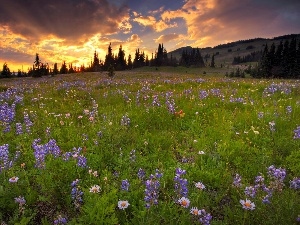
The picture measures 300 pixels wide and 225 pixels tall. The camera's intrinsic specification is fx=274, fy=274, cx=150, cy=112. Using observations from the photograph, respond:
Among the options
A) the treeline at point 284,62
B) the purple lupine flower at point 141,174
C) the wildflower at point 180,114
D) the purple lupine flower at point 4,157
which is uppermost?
the treeline at point 284,62

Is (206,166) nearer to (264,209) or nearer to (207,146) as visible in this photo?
(207,146)

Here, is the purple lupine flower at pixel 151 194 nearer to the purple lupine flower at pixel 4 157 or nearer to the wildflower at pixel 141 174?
the wildflower at pixel 141 174

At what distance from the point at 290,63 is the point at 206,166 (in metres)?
73.7

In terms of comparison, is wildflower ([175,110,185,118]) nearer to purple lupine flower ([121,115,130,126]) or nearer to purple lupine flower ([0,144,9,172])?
purple lupine flower ([121,115,130,126])

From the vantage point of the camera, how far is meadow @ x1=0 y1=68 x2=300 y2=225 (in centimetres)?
379

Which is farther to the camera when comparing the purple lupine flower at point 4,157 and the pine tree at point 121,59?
the pine tree at point 121,59

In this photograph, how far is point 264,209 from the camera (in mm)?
3723

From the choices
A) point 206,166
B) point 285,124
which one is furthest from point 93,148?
point 285,124

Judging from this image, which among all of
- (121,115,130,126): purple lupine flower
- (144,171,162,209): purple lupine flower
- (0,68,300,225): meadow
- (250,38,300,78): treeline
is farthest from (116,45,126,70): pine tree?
(144,171,162,209): purple lupine flower

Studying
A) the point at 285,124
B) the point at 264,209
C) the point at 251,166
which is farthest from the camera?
the point at 285,124

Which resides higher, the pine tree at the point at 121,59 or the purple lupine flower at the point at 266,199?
the pine tree at the point at 121,59

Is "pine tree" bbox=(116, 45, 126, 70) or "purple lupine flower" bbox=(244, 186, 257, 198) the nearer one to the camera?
"purple lupine flower" bbox=(244, 186, 257, 198)

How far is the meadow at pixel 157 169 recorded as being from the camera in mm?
3785

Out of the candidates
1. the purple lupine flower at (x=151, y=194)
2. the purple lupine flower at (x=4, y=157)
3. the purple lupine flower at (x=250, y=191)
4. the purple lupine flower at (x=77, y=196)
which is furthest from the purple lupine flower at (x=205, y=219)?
the purple lupine flower at (x=4, y=157)
